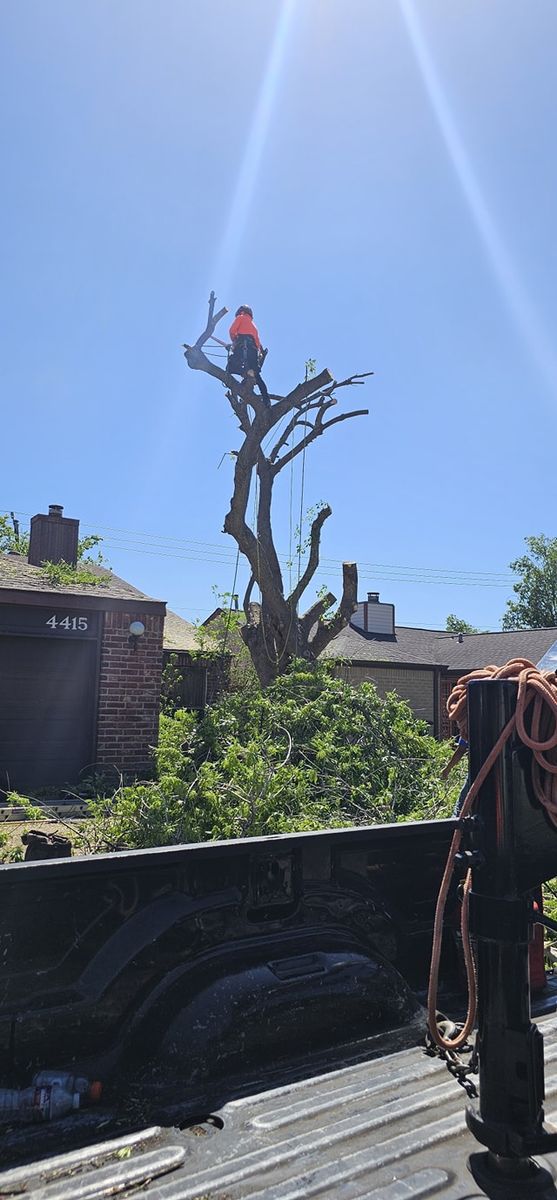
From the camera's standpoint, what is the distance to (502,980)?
6.09 ft

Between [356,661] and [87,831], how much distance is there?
18032 mm

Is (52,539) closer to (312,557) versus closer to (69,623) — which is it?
(69,623)

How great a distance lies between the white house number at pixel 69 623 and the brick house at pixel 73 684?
0.5 inches

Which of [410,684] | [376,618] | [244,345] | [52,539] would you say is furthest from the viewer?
[376,618]

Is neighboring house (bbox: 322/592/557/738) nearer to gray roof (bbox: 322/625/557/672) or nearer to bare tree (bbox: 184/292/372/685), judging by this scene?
gray roof (bbox: 322/625/557/672)

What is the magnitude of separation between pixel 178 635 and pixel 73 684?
31.8 ft

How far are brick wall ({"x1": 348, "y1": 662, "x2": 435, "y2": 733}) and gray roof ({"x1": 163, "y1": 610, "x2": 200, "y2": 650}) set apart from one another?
5991mm

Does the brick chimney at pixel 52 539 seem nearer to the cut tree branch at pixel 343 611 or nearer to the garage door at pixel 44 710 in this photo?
the garage door at pixel 44 710

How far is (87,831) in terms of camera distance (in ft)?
19.6

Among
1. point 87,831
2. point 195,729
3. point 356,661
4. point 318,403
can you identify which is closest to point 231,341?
point 318,403

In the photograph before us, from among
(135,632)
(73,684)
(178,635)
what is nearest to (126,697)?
(73,684)

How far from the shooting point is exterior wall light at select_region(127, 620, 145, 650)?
420 inches

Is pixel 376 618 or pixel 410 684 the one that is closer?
pixel 410 684

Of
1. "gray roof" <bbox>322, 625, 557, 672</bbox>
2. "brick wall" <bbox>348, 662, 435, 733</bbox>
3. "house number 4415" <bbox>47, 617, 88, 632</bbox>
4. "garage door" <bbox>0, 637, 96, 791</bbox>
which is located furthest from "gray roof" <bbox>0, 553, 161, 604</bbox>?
"brick wall" <bbox>348, 662, 435, 733</bbox>
